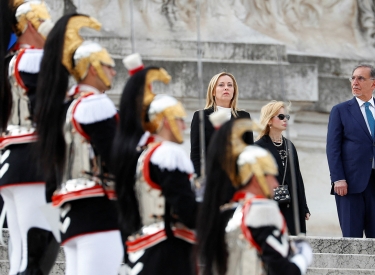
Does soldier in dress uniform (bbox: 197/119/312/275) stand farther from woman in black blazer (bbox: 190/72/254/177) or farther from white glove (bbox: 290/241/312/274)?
woman in black blazer (bbox: 190/72/254/177)

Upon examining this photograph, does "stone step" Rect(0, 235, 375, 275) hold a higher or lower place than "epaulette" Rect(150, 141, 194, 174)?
lower

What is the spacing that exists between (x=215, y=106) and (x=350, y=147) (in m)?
1.49

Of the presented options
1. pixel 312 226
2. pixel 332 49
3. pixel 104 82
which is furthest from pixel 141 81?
pixel 332 49

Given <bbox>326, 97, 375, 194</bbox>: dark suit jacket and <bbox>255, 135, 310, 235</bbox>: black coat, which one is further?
<bbox>326, 97, 375, 194</bbox>: dark suit jacket

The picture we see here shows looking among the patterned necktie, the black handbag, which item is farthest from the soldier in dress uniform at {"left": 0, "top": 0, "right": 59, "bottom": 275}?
the patterned necktie

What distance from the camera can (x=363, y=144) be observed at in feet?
34.9

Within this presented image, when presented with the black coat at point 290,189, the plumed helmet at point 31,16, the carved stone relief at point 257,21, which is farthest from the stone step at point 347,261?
the carved stone relief at point 257,21

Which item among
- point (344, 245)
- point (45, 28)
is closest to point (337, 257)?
point (344, 245)

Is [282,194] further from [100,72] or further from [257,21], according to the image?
[257,21]

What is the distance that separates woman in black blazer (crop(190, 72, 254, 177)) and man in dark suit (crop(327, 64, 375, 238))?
1.29 meters

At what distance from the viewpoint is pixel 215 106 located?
382 inches

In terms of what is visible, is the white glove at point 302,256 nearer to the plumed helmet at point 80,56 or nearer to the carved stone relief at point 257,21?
the plumed helmet at point 80,56

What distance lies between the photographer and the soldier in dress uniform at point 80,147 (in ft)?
21.7

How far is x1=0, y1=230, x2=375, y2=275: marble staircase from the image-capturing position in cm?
896
